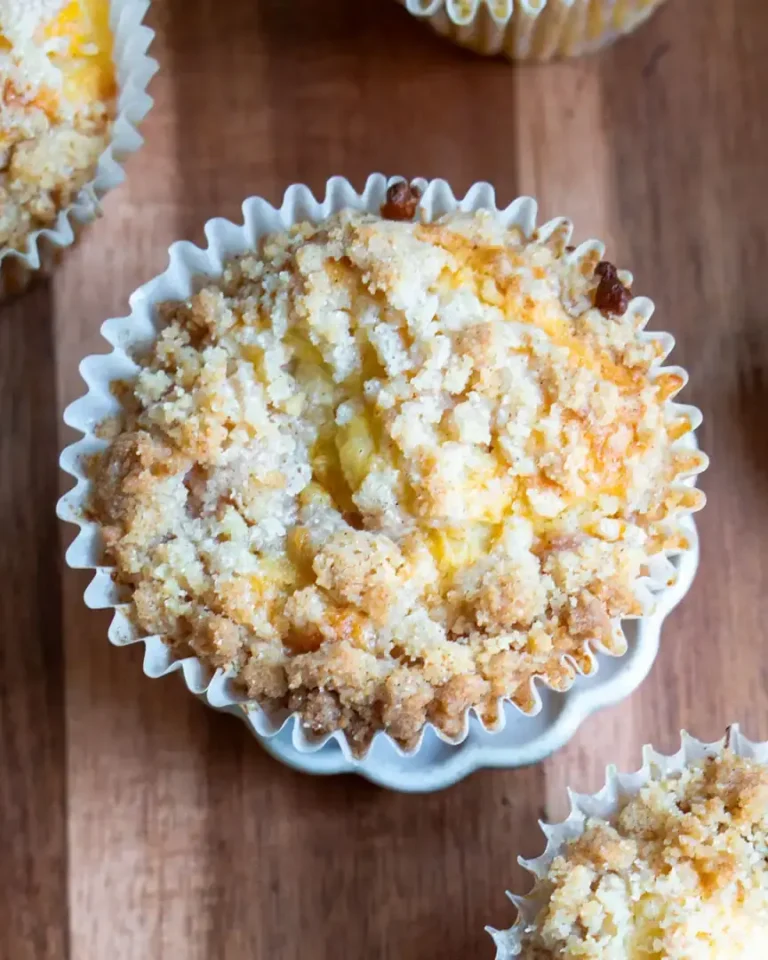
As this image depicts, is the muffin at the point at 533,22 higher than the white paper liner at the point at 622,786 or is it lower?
higher

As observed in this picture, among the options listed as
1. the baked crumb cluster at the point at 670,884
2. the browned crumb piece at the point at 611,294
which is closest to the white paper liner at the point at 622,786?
the baked crumb cluster at the point at 670,884

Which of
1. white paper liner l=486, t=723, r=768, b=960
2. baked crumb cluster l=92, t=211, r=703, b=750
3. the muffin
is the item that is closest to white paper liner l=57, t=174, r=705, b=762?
baked crumb cluster l=92, t=211, r=703, b=750

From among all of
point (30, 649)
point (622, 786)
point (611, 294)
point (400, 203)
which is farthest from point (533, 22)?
point (30, 649)

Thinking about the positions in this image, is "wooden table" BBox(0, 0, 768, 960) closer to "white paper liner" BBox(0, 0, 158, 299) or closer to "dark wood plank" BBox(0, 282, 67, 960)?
"dark wood plank" BBox(0, 282, 67, 960)

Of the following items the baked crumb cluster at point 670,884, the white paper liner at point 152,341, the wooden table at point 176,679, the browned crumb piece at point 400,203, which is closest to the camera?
the baked crumb cluster at point 670,884

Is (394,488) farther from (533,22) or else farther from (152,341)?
(533,22)

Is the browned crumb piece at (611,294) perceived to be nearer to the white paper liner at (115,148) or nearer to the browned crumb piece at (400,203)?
the browned crumb piece at (400,203)
